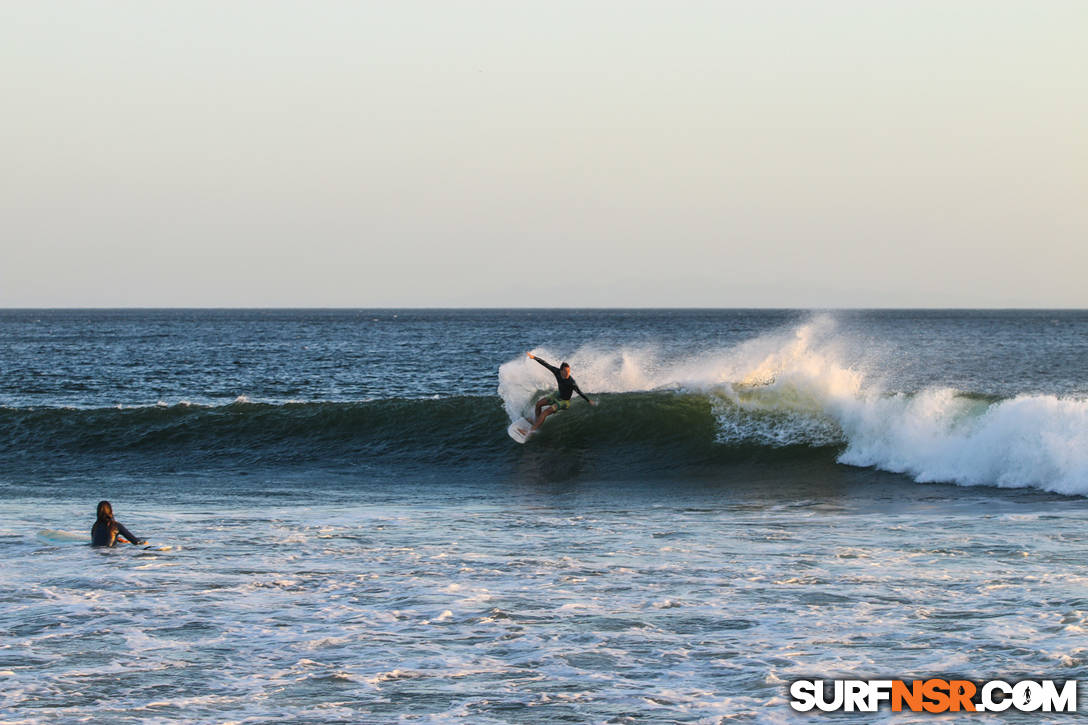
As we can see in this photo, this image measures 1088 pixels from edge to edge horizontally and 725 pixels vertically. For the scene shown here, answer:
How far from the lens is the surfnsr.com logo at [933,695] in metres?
7.05

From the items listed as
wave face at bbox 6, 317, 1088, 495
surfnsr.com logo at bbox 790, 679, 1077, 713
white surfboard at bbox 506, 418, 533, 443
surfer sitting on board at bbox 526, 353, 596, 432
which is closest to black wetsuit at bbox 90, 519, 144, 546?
surfnsr.com logo at bbox 790, 679, 1077, 713

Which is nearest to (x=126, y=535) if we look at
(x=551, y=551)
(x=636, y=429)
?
(x=551, y=551)

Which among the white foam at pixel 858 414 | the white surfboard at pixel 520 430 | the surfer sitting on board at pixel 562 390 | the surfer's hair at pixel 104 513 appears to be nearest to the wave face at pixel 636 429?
the white foam at pixel 858 414

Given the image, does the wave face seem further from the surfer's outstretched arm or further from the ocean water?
Answer: the surfer's outstretched arm

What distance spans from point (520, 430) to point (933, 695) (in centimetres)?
1642

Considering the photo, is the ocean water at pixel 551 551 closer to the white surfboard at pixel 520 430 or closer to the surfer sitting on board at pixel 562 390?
the white surfboard at pixel 520 430

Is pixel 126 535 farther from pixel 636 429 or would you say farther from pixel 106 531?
pixel 636 429

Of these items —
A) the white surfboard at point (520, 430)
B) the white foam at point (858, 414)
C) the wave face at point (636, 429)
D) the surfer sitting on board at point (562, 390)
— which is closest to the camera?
the white foam at point (858, 414)

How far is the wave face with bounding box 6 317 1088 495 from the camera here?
62.0 ft

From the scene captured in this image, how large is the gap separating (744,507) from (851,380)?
317 inches

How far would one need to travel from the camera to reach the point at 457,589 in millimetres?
10188

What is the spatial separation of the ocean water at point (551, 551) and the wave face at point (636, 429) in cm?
8

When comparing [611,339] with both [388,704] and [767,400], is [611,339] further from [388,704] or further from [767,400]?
[388,704]

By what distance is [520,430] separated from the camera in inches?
919
